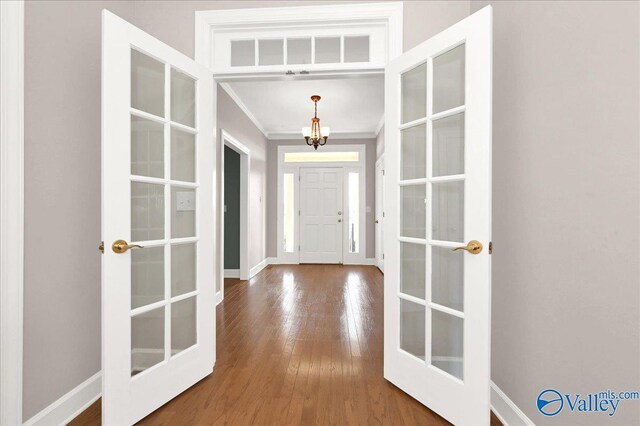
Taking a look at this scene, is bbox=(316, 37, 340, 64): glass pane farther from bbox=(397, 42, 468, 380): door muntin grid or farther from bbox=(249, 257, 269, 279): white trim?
bbox=(249, 257, 269, 279): white trim

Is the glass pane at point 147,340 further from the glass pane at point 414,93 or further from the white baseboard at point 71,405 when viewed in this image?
the glass pane at point 414,93

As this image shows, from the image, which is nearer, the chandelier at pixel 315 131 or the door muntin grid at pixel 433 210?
the door muntin grid at pixel 433 210

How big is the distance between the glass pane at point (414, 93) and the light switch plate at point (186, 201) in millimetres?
1393

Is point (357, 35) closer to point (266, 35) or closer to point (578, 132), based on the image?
point (266, 35)

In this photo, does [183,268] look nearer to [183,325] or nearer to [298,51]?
[183,325]

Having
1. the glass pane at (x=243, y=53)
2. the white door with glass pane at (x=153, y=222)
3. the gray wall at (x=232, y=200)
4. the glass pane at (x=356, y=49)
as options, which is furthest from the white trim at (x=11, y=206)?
the gray wall at (x=232, y=200)


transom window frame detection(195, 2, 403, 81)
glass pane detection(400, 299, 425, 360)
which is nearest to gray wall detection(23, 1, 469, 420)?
transom window frame detection(195, 2, 403, 81)

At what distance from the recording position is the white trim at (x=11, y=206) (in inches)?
53.9

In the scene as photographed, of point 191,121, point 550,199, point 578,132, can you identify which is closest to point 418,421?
point 550,199

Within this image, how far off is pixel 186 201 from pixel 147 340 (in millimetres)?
809

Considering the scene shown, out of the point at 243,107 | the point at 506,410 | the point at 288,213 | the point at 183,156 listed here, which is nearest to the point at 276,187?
the point at 288,213

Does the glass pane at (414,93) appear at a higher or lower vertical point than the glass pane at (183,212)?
higher

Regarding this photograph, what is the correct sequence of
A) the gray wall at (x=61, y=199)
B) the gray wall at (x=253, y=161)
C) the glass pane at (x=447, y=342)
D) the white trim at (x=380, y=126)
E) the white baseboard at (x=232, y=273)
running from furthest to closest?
the white trim at (x=380, y=126)
the white baseboard at (x=232, y=273)
the gray wall at (x=253, y=161)
the glass pane at (x=447, y=342)
the gray wall at (x=61, y=199)

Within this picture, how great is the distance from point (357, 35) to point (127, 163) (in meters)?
1.66
